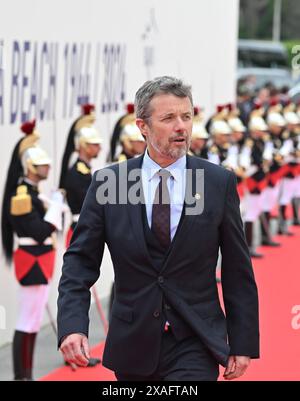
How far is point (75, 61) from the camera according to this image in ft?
33.6

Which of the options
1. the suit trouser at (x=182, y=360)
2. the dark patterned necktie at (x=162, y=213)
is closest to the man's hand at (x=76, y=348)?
the suit trouser at (x=182, y=360)

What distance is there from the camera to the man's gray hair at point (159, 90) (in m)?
4.41

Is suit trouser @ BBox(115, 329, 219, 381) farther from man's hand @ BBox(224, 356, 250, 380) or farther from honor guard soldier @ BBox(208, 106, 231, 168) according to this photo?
honor guard soldier @ BBox(208, 106, 231, 168)

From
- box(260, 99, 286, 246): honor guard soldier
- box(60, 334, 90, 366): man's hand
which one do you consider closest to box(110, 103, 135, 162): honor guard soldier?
box(260, 99, 286, 246): honor guard soldier

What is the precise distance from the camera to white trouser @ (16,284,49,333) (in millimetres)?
7807

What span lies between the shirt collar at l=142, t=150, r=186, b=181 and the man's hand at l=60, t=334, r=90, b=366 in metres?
0.72

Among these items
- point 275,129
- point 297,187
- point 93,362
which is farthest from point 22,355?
point 297,187

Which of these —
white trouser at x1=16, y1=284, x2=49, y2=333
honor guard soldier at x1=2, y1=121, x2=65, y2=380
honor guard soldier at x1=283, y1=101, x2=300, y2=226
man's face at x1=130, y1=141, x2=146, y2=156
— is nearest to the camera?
honor guard soldier at x1=2, y1=121, x2=65, y2=380

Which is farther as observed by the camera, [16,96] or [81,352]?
[16,96]

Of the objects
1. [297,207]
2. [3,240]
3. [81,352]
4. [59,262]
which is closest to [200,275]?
[81,352]

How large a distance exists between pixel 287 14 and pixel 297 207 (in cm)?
4000

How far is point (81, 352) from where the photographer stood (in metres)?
4.24

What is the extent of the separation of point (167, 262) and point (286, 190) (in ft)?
38.5
